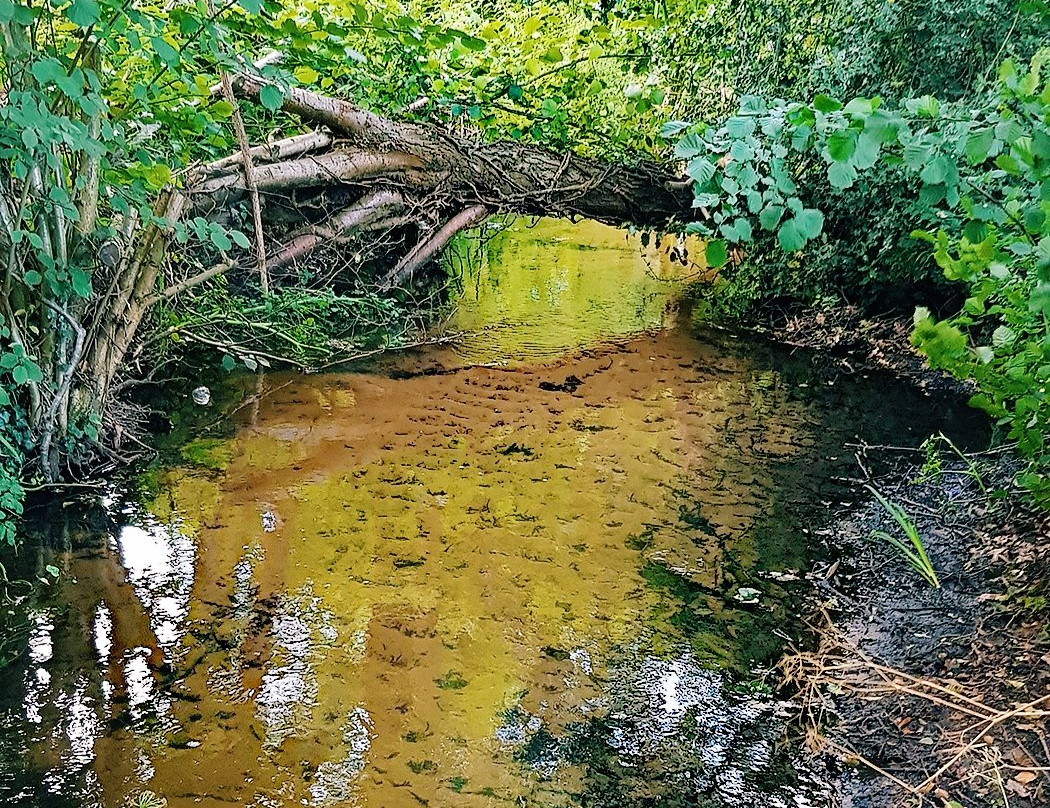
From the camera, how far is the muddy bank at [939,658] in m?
2.25

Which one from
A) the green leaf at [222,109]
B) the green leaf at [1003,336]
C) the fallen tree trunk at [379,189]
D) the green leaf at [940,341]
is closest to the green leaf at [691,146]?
the green leaf at [940,341]

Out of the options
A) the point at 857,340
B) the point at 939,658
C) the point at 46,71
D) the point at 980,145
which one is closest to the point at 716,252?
the point at 980,145

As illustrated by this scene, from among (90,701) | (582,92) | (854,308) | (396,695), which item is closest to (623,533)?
(396,695)

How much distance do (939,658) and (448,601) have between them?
169 cm

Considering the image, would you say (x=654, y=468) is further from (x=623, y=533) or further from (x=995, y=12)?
(x=995, y=12)

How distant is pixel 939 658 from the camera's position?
8.84 feet

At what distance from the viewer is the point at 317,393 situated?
5227mm

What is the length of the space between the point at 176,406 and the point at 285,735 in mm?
2950

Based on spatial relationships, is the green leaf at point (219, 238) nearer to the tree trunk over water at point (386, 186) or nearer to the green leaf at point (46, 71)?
the green leaf at point (46, 71)

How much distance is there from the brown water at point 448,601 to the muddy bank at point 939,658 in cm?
18

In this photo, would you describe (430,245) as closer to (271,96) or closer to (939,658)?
(271,96)

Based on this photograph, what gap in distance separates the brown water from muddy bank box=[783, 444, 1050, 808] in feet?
0.60

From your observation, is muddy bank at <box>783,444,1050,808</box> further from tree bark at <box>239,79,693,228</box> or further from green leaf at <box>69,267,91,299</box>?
tree bark at <box>239,79,693,228</box>

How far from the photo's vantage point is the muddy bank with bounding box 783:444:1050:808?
7.37ft
